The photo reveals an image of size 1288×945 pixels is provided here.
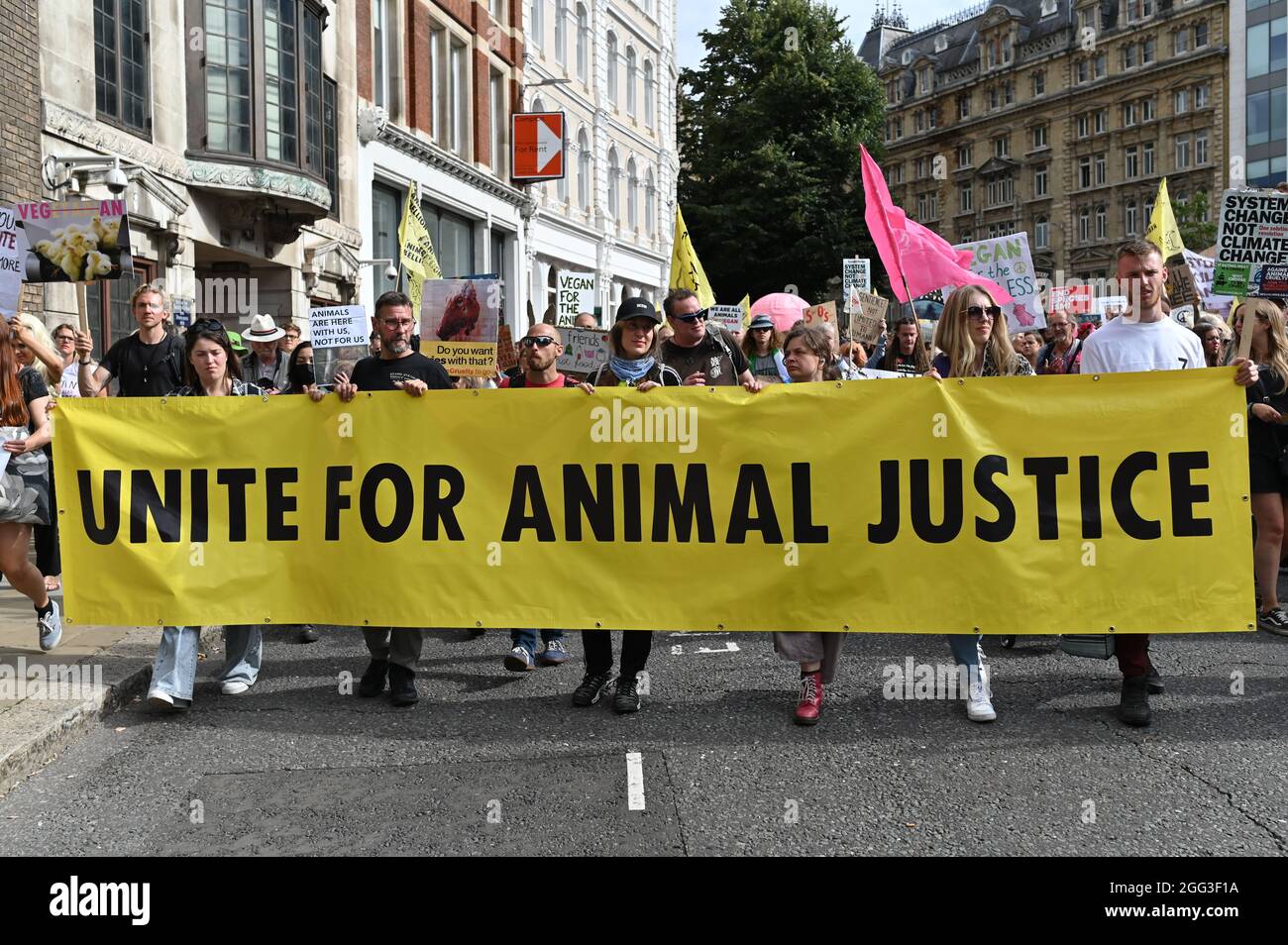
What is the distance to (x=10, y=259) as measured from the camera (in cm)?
729

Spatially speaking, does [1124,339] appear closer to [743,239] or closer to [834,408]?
[834,408]

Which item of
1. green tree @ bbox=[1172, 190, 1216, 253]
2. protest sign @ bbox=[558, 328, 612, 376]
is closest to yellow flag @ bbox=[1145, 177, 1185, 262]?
protest sign @ bbox=[558, 328, 612, 376]

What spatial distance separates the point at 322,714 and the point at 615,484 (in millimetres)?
1785

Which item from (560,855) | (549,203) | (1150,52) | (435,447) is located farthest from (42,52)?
(1150,52)

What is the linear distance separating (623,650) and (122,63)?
1348 centimetres

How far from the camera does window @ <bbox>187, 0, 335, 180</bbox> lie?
17.8 meters

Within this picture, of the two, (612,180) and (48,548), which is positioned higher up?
(612,180)

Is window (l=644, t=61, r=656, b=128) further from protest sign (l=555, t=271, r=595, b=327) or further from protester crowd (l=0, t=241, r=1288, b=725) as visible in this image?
protester crowd (l=0, t=241, r=1288, b=725)

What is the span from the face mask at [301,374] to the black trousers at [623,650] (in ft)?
17.6

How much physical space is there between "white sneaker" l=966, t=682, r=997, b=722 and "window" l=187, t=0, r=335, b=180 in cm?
1549

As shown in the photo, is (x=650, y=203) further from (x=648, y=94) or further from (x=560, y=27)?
(x=560, y=27)

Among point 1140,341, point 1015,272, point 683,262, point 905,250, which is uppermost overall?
point 683,262

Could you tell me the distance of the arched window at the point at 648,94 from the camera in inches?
1718

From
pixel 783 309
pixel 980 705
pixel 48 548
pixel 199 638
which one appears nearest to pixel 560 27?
pixel 783 309
